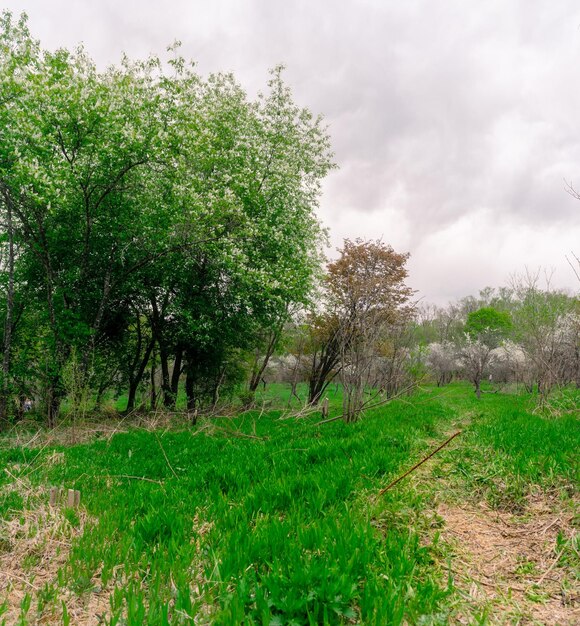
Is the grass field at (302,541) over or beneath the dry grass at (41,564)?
over

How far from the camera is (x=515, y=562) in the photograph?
2924 millimetres

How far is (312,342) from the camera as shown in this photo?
73.8 ft

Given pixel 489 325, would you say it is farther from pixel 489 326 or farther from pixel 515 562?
pixel 515 562

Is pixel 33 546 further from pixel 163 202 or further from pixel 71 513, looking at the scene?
pixel 163 202

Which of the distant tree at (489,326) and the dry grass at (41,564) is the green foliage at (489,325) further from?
the dry grass at (41,564)

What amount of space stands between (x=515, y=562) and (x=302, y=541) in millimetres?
1776

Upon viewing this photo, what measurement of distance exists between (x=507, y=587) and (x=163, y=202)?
13.4m

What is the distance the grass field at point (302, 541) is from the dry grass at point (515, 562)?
0.05ft

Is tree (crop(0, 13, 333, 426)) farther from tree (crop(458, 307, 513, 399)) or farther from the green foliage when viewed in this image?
the green foliage

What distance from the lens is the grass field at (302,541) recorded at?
2242 mm

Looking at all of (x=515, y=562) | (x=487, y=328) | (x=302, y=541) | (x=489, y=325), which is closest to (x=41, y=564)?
(x=302, y=541)

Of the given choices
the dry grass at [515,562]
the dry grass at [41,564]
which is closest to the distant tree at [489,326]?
the dry grass at [515,562]

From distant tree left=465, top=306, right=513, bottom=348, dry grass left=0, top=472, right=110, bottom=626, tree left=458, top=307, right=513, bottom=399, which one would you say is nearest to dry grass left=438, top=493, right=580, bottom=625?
dry grass left=0, top=472, right=110, bottom=626

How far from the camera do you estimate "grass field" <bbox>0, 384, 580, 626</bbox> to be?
2.24 meters
